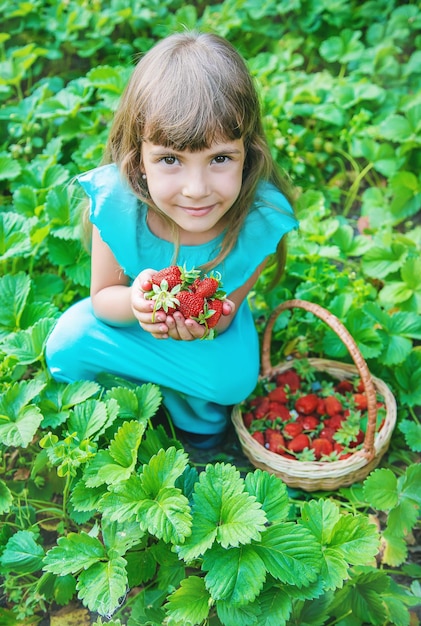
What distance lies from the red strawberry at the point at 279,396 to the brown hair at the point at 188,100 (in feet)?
2.50

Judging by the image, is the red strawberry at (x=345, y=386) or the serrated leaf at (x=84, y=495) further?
the red strawberry at (x=345, y=386)

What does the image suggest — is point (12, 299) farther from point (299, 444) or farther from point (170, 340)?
point (299, 444)

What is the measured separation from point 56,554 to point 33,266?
115 cm

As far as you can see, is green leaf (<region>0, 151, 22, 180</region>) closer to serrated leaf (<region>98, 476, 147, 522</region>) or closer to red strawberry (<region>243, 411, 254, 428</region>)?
red strawberry (<region>243, 411, 254, 428</region>)

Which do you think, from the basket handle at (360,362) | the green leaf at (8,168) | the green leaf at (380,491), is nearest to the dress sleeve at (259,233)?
the basket handle at (360,362)

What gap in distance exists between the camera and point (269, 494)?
4.83 ft

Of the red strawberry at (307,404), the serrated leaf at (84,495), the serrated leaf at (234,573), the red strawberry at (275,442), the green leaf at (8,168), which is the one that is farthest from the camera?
the green leaf at (8,168)

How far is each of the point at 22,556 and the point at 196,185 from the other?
35.9 inches

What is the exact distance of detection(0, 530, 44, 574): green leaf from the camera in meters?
1.54

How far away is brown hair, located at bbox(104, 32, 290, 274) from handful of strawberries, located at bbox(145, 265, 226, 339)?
260 millimetres

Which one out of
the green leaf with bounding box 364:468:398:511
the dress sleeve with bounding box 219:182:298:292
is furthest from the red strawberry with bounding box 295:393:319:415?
the dress sleeve with bounding box 219:182:298:292

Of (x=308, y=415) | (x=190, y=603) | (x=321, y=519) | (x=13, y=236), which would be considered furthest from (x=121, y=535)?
(x=13, y=236)

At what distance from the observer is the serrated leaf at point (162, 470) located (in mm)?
1446

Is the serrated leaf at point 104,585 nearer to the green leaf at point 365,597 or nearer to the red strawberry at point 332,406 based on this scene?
the green leaf at point 365,597
